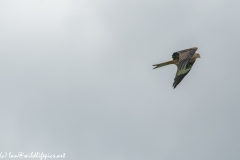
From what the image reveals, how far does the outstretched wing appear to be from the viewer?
212 feet

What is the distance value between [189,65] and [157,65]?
4.02 metres

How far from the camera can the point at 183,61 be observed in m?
64.4

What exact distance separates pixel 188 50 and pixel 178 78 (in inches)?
126

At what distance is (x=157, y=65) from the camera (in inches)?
2655

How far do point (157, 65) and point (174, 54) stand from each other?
74.9 inches

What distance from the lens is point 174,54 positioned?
222 ft

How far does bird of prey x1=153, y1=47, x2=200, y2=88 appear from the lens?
212 feet

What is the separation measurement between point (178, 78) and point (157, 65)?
2684mm

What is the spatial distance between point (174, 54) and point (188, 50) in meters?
1.46

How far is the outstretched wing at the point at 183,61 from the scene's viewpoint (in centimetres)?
6460

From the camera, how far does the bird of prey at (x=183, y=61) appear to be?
64.8 metres

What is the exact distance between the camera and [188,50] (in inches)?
2635

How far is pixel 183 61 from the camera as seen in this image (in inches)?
2534

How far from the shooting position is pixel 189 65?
2751 inches
